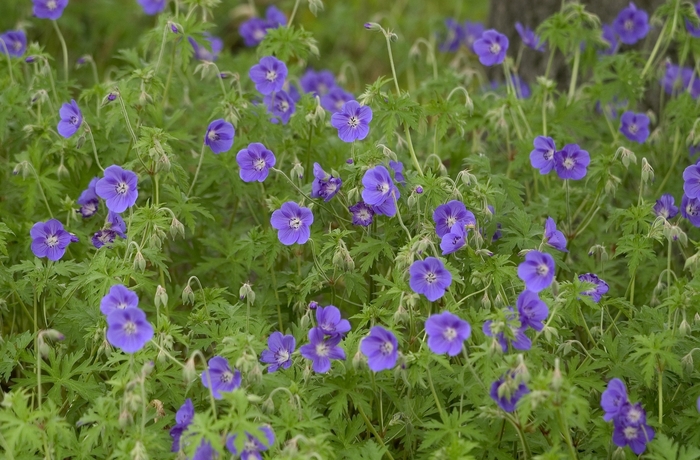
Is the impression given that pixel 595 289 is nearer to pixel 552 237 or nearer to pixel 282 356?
pixel 552 237

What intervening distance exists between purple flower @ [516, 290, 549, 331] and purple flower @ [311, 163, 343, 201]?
906mm

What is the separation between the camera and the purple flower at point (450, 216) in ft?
10.2

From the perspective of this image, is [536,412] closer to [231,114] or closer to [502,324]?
[502,324]

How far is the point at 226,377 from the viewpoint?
277 cm

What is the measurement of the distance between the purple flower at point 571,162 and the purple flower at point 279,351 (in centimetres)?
138

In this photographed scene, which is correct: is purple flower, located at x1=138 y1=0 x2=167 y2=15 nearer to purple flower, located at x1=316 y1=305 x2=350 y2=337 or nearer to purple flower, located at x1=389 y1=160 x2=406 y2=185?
purple flower, located at x1=389 y1=160 x2=406 y2=185

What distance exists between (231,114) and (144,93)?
374 mm

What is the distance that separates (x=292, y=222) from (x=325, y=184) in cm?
20

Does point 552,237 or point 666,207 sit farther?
point 666,207

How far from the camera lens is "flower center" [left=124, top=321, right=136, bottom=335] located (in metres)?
2.65

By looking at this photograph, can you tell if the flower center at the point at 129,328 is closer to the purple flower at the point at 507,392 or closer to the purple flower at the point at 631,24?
the purple flower at the point at 507,392

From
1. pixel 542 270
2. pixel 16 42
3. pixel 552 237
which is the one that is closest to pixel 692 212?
pixel 552 237

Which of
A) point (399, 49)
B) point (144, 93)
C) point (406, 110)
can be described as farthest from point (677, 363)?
point (399, 49)

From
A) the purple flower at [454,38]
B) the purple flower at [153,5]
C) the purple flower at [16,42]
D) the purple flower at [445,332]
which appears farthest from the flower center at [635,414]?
the purple flower at [454,38]
